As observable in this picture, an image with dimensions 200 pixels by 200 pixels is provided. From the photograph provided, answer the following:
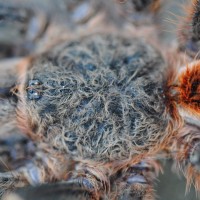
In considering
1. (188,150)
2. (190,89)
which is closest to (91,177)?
(188,150)

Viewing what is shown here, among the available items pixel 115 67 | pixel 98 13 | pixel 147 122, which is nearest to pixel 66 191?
pixel 147 122

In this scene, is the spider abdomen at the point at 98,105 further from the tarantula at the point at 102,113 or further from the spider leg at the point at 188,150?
the spider leg at the point at 188,150

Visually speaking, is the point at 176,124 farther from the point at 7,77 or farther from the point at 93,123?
the point at 7,77

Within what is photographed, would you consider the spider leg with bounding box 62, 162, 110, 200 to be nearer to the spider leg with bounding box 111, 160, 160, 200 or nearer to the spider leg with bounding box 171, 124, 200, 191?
the spider leg with bounding box 111, 160, 160, 200

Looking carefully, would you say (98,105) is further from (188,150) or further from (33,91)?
(188,150)

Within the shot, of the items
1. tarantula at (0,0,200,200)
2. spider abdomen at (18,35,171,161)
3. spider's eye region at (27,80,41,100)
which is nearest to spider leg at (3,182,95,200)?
tarantula at (0,0,200,200)

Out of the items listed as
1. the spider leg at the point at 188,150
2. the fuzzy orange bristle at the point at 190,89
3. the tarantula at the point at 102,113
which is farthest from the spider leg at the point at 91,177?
the fuzzy orange bristle at the point at 190,89

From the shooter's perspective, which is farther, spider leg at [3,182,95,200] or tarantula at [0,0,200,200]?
tarantula at [0,0,200,200]

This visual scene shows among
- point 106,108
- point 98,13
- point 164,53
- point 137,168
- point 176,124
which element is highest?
point 98,13
